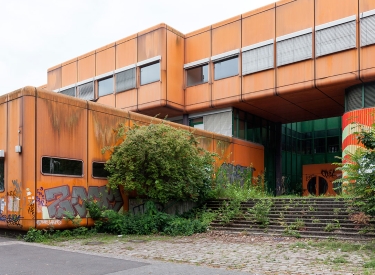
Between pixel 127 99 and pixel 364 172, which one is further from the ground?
pixel 127 99

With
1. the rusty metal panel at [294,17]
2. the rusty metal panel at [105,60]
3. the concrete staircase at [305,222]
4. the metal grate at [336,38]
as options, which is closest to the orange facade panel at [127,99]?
the rusty metal panel at [105,60]

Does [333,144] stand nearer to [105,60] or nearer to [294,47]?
[294,47]

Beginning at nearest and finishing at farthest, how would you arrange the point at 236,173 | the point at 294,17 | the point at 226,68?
1. the point at 294,17
2. the point at 236,173
3. the point at 226,68

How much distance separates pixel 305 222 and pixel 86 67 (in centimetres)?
2223

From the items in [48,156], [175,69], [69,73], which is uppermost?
[69,73]

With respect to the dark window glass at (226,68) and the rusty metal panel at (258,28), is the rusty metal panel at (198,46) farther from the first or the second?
the rusty metal panel at (258,28)

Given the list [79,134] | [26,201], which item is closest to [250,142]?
[79,134]

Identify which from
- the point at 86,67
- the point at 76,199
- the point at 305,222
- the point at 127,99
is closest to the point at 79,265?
the point at 76,199

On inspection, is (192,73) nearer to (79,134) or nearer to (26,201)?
(79,134)

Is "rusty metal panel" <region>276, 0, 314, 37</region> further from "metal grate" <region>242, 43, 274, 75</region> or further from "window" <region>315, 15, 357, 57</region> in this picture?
"metal grate" <region>242, 43, 274, 75</region>

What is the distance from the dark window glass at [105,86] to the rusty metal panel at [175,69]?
5367 millimetres

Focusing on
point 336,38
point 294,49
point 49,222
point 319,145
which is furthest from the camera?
point 319,145

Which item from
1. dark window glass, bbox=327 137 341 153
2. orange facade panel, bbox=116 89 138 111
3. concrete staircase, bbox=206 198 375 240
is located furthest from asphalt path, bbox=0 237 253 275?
dark window glass, bbox=327 137 341 153

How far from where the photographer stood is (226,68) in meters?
25.9
